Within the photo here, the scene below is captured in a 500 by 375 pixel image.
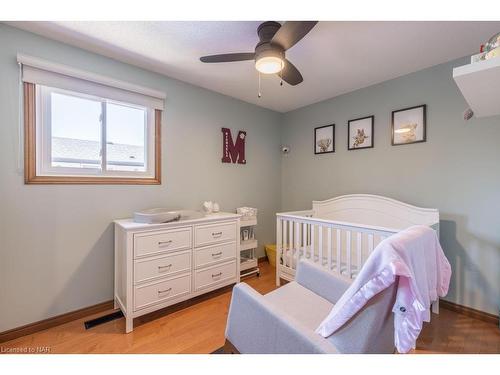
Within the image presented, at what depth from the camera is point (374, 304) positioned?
0.80m

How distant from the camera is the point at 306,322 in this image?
117 centimetres

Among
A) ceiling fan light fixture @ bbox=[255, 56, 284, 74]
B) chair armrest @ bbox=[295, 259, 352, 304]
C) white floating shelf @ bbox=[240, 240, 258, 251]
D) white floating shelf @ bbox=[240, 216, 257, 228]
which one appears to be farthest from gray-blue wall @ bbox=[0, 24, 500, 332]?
chair armrest @ bbox=[295, 259, 352, 304]

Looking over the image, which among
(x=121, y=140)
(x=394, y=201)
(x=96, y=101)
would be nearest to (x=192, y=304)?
(x=121, y=140)

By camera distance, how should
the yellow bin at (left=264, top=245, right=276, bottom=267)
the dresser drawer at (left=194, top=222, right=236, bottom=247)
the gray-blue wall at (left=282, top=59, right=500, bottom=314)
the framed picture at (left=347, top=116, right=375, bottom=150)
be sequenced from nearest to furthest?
Answer: the gray-blue wall at (left=282, top=59, right=500, bottom=314) < the dresser drawer at (left=194, top=222, right=236, bottom=247) < the framed picture at (left=347, top=116, right=375, bottom=150) < the yellow bin at (left=264, top=245, right=276, bottom=267)

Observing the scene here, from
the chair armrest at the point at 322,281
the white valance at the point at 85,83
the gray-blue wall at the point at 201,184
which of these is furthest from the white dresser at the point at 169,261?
the white valance at the point at 85,83

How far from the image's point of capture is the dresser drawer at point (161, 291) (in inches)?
69.7

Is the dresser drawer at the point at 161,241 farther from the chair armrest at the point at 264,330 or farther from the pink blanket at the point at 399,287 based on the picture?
the pink blanket at the point at 399,287

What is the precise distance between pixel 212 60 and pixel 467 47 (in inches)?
80.2

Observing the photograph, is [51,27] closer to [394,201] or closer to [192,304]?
[192,304]

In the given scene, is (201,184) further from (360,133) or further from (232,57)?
(360,133)

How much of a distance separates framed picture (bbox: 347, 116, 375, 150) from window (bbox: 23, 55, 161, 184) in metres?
2.21

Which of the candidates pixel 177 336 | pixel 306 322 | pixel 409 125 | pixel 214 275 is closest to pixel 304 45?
pixel 409 125

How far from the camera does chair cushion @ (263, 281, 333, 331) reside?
3.94ft

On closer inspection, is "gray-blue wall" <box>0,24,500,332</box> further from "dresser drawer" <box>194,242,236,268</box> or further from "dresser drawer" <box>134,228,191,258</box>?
"dresser drawer" <box>194,242,236,268</box>
